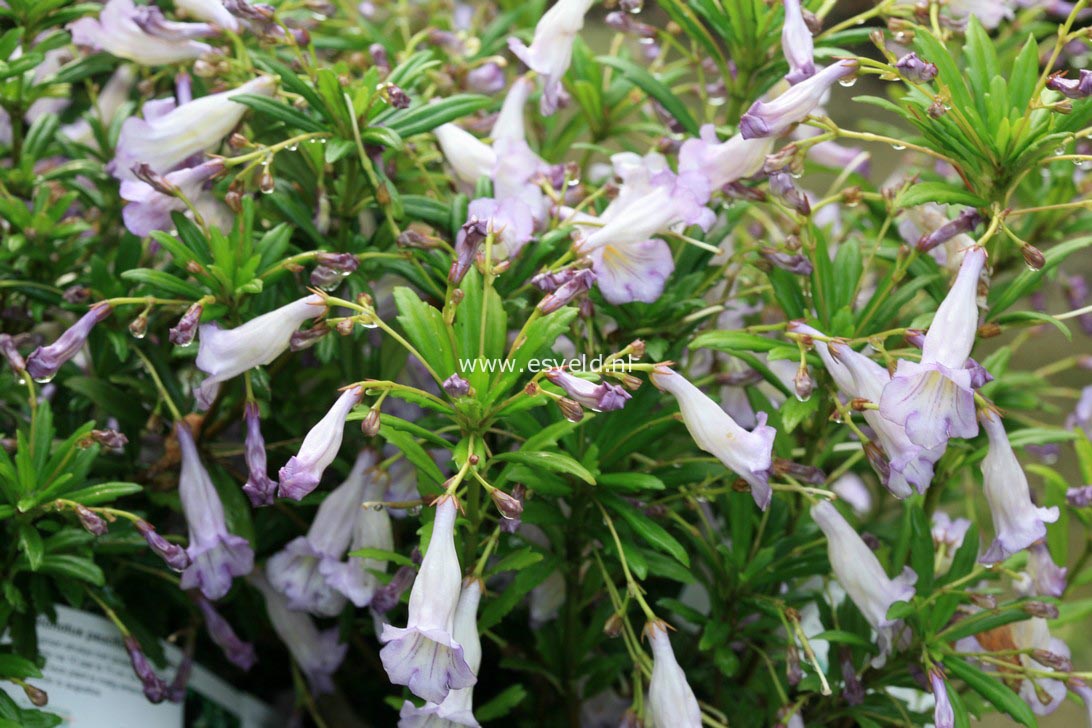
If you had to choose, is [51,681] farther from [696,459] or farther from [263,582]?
[696,459]

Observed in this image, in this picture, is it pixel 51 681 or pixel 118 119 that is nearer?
pixel 51 681

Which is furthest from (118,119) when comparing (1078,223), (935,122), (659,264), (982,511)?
(982,511)

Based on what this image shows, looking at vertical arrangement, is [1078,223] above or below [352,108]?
below

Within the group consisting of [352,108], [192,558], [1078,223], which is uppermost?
[352,108]

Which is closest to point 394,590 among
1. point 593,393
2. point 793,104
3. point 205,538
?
point 205,538

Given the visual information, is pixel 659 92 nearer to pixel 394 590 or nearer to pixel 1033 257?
pixel 1033 257

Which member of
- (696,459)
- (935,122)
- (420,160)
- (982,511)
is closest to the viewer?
(935,122)
